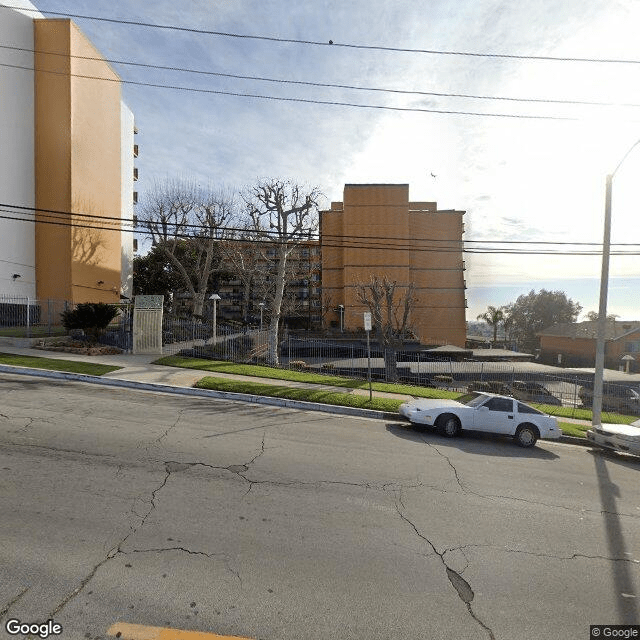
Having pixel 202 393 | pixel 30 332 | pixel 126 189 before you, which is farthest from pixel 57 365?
pixel 126 189

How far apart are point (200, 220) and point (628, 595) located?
1375 inches

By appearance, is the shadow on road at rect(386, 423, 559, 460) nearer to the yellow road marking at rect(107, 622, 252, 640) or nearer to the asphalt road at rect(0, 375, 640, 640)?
the asphalt road at rect(0, 375, 640, 640)

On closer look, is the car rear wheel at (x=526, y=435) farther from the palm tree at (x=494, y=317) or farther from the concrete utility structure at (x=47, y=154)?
the palm tree at (x=494, y=317)

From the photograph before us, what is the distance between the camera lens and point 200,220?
112 ft

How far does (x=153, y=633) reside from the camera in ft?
9.28

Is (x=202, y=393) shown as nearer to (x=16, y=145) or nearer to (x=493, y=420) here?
(x=493, y=420)

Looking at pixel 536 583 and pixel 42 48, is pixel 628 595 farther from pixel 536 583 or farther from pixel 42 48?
pixel 42 48

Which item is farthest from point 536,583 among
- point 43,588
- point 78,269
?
point 78,269

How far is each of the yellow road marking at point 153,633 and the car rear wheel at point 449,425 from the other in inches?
287

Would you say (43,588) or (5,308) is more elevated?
(5,308)

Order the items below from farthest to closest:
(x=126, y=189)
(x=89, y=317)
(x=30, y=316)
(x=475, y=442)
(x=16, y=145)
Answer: (x=126, y=189), (x=16, y=145), (x=30, y=316), (x=89, y=317), (x=475, y=442)

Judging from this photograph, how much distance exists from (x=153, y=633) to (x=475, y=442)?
795 cm

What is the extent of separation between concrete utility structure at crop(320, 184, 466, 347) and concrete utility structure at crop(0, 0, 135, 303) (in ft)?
88.5

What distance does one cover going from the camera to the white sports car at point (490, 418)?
30.5 feet
